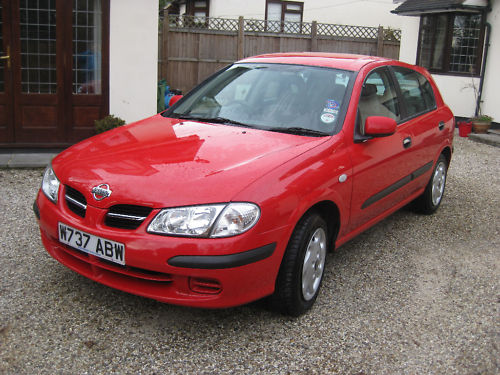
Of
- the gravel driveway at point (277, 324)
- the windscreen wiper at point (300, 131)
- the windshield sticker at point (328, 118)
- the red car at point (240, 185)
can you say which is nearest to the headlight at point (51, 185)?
the red car at point (240, 185)

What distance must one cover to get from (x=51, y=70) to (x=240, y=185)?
572 centimetres

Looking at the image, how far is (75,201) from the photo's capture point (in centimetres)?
329

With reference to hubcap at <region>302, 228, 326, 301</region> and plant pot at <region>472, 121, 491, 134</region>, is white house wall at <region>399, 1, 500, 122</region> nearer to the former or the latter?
plant pot at <region>472, 121, 491, 134</region>

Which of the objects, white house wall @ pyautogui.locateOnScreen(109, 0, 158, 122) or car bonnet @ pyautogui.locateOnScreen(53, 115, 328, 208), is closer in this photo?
car bonnet @ pyautogui.locateOnScreen(53, 115, 328, 208)

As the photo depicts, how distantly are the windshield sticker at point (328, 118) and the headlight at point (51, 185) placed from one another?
186 cm

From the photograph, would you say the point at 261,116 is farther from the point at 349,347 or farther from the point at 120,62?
the point at 120,62

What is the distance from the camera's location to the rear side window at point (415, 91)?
5.00 m

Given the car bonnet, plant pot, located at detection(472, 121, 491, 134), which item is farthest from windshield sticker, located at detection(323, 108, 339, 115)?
plant pot, located at detection(472, 121, 491, 134)

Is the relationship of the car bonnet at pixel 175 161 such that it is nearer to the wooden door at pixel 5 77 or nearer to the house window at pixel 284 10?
the wooden door at pixel 5 77

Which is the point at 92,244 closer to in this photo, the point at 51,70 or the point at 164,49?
the point at 51,70

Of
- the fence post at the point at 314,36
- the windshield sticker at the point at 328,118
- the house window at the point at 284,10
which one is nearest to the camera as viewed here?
the windshield sticker at the point at 328,118

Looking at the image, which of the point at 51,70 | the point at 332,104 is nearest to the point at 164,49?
the point at 51,70

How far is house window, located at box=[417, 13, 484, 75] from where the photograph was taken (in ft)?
42.6

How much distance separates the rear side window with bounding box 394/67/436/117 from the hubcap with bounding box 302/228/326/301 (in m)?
1.93
